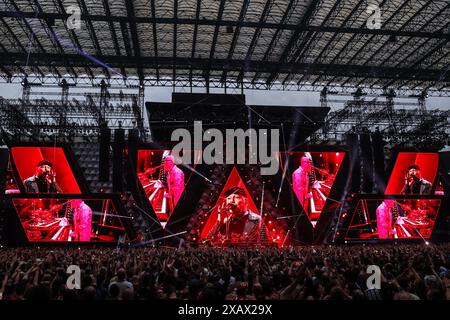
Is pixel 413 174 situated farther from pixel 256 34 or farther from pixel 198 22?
pixel 198 22

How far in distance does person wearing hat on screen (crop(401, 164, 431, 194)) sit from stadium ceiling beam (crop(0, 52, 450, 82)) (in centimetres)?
653

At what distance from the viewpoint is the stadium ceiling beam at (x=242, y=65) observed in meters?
24.3

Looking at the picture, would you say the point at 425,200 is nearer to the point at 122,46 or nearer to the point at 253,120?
the point at 253,120

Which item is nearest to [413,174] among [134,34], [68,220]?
[134,34]

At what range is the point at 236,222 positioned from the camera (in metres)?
22.9

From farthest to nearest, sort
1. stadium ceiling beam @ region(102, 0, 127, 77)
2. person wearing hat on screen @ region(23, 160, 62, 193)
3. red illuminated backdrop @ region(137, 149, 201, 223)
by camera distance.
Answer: red illuminated backdrop @ region(137, 149, 201, 223) → person wearing hat on screen @ region(23, 160, 62, 193) → stadium ceiling beam @ region(102, 0, 127, 77)

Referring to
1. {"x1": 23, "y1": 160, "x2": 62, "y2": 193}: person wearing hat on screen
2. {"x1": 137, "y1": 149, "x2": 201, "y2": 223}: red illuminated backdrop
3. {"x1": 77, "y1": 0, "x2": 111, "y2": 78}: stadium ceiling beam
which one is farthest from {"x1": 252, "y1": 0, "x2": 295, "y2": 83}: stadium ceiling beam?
{"x1": 23, "y1": 160, "x2": 62, "y2": 193}: person wearing hat on screen

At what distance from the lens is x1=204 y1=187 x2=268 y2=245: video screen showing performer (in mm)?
22312

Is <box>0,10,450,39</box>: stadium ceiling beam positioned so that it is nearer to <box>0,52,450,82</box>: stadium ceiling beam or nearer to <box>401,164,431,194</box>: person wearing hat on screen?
<box>0,52,450,82</box>: stadium ceiling beam

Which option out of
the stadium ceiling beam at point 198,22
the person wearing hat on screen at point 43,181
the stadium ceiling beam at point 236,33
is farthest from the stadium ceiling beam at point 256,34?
the person wearing hat on screen at point 43,181

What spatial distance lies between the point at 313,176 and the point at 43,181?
49.3ft

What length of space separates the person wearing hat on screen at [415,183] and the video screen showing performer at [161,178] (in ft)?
43.0

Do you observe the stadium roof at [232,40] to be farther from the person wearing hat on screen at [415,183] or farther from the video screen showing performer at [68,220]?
the video screen showing performer at [68,220]
